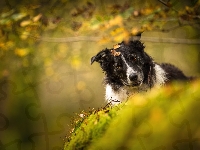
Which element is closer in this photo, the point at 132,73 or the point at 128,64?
the point at 132,73

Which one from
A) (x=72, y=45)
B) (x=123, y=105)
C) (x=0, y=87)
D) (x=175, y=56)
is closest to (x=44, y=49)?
(x=72, y=45)

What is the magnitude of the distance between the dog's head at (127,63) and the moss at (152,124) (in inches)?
110

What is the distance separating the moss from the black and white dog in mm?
2787

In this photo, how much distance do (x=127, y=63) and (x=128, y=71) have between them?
0.65ft

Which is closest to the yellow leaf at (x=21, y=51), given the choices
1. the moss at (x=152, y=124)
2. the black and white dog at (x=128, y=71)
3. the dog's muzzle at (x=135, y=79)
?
the black and white dog at (x=128, y=71)

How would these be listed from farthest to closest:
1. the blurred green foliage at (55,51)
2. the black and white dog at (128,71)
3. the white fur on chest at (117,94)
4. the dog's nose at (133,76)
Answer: the blurred green foliage at (55,51)
the white fur on chest at (117,94)
the black and white dog at (128,71)
the dog's nose at (133,76)

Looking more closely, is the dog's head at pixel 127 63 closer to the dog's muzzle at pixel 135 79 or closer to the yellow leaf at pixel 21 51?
the dog's muzzle at pixel 135 79

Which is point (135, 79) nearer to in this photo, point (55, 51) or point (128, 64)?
point (128, 64)

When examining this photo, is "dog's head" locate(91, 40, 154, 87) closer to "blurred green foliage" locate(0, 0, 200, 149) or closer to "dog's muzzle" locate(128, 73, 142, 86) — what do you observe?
"dog's muzzle" locate(128, 73, 142, 86)

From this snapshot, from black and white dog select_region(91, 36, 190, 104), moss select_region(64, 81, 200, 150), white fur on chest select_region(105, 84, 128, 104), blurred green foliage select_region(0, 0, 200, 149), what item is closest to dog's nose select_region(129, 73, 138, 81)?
black and white dog select_region(91, 36, 190, 104)

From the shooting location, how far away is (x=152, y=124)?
3.62 metres

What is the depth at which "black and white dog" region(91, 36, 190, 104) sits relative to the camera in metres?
6.73

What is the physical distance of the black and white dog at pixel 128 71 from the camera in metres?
6.73

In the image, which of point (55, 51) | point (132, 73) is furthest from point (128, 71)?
point (55, 51)
